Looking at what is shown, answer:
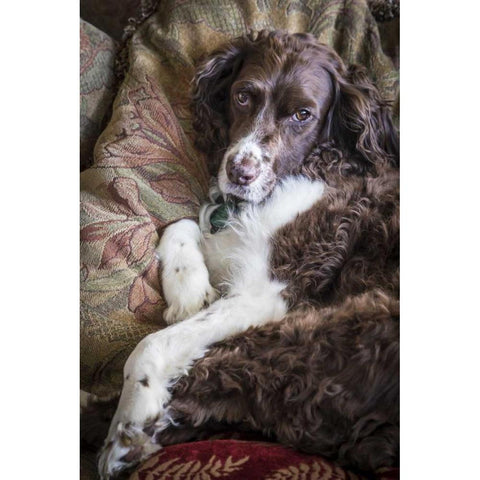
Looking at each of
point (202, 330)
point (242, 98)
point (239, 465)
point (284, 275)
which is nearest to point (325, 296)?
point (284, 275)

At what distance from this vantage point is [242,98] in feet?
4.41

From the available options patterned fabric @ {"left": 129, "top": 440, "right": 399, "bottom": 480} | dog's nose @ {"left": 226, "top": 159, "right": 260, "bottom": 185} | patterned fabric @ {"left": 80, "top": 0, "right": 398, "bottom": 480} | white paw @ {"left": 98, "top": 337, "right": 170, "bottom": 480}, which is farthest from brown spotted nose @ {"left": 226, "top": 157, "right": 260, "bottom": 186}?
patterned fabric @ {"left": 129, "top": 440, "right": 399, "bottom": 480}

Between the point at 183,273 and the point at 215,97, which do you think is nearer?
the point at 183,273

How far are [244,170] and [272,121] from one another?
0.40 ft

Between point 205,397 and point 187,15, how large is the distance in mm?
973

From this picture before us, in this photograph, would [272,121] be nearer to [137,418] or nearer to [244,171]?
[244,171]

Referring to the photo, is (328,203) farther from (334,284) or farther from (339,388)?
(339,388)

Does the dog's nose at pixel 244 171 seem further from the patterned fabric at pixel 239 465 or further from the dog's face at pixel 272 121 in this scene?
the patterned fabric at pixel 239 465

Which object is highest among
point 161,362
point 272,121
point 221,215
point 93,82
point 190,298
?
point 93,82

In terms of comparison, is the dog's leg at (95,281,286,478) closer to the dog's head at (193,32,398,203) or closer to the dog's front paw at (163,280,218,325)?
the dog's front paw at (163,280,218,325)

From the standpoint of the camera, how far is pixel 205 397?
3.76 ft

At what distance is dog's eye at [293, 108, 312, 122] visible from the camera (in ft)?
4.28
